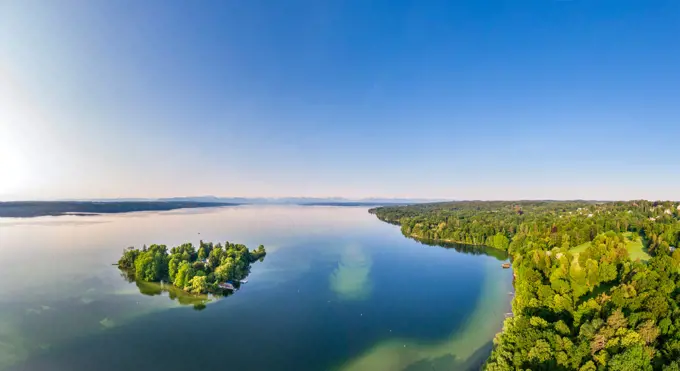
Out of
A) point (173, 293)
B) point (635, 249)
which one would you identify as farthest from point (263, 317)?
point (635, 249)

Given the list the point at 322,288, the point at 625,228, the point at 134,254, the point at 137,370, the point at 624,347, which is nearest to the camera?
the point at 624,347

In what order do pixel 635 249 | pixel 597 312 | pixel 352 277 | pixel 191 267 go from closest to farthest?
pixel 597 312, pixel 191 267, pixel 635 249, pixel 352 277

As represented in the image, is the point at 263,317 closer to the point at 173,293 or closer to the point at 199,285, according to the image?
the point at 199,285

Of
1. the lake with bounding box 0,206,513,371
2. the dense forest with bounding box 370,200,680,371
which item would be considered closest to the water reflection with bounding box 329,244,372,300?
the lake with bounding box 0,206,513,371

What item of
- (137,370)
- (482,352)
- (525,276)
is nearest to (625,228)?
(525,276)

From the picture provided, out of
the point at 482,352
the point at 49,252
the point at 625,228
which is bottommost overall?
the point at 482,352

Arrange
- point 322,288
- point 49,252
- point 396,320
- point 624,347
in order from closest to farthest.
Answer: point 624,347
point 396,320
point 322,288
point 49,252

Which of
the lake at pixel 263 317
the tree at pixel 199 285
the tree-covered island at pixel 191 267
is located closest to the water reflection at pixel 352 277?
the lake at pixel 263 317

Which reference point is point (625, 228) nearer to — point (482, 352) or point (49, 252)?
point (482, 352)
